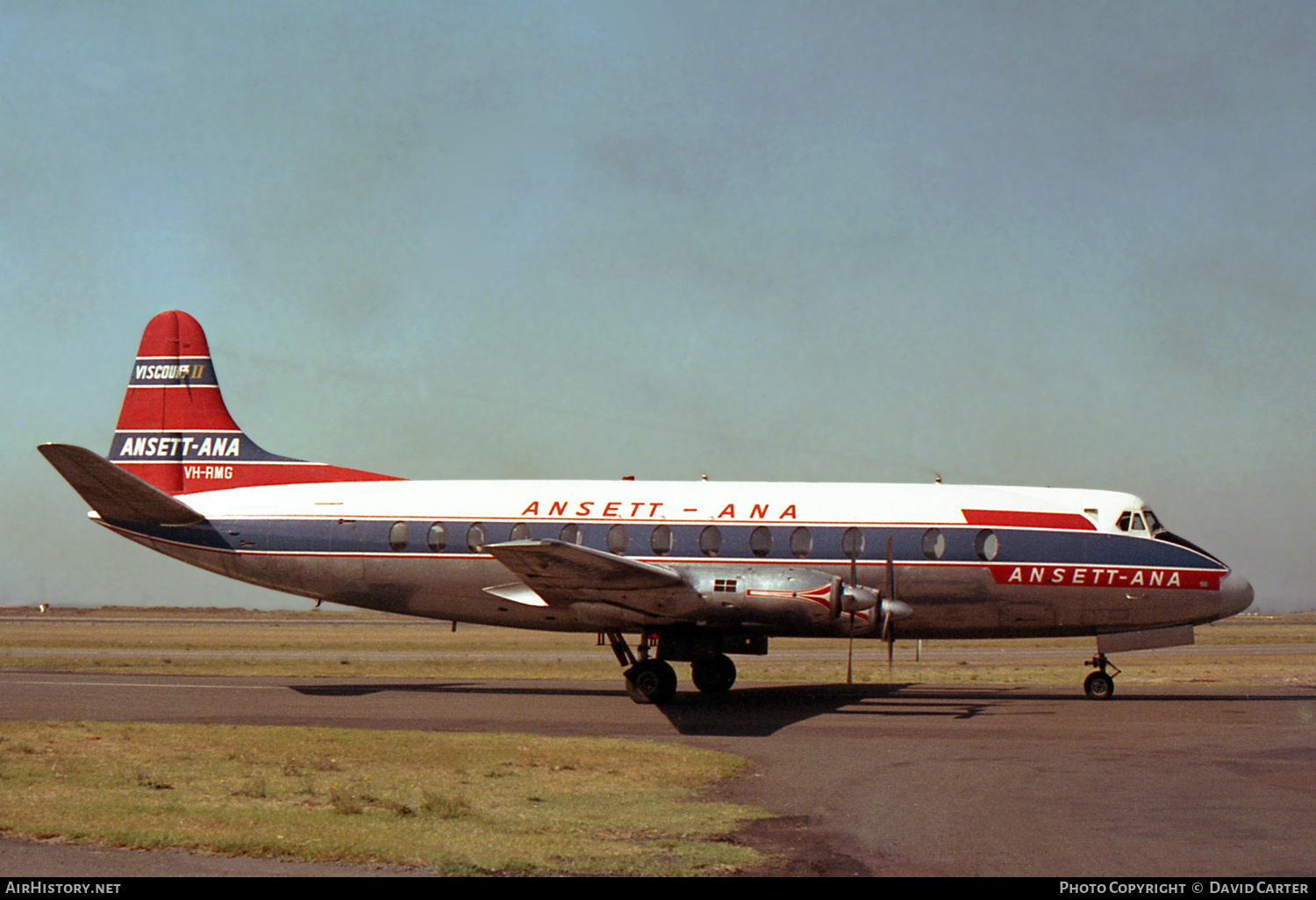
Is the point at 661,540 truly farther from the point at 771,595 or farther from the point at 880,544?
the point at 880,544

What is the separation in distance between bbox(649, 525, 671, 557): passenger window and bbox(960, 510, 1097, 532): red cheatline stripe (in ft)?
20.2

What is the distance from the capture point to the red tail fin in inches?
1025

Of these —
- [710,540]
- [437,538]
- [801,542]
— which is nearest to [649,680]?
[710,540]

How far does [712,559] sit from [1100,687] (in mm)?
8588

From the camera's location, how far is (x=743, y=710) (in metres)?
20.9

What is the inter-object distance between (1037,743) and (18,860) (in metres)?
13.4

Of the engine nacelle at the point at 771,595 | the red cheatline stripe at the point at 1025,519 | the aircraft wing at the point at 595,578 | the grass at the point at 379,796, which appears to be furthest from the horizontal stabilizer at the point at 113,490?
the red cheatline stripe at the point at 1025,519

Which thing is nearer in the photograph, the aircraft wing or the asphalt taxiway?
the asphalt taxiway

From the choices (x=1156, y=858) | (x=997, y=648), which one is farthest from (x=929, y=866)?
(x=997, y=648)

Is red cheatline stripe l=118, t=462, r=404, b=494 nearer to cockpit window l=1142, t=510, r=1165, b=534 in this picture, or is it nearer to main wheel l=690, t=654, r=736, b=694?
main wheel l=690, t=654, r=736, b=694

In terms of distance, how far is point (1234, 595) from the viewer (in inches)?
854

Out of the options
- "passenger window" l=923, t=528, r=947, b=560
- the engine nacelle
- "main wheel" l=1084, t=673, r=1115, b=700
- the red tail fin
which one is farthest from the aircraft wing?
"main wheel" l=1084, t=673, r=1115, b=700
